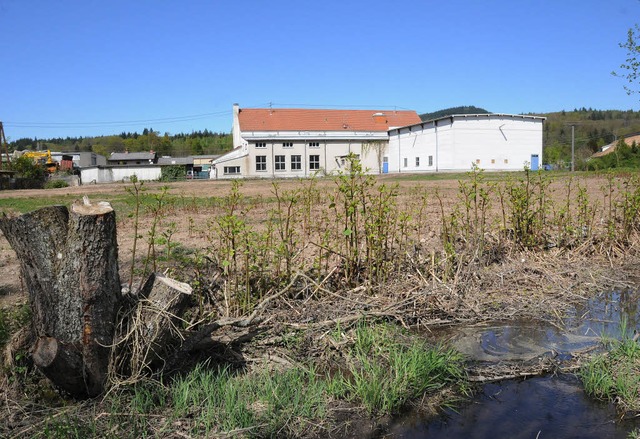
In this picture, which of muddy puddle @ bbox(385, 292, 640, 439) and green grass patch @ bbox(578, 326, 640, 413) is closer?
muddy puddle @ bbox(385, 292, 640, 439)

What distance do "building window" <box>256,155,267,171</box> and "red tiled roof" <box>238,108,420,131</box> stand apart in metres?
2.85

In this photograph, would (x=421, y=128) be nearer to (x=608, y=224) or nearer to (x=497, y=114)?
(x=497, y=114)

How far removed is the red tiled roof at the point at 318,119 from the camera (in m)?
55.7

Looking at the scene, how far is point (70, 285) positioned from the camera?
3.68 meters

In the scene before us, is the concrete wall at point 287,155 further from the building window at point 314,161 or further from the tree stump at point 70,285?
the tree stump at point 70,285

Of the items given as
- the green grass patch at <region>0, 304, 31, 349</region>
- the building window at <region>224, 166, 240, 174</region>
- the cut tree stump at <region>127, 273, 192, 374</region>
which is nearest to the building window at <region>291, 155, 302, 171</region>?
the building window at <region>224, 166, 240, 174</region>

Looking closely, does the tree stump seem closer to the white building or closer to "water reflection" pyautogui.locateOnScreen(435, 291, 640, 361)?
"water reflection" pyautogui.locateOnScreen(435, 291, 640, 361)

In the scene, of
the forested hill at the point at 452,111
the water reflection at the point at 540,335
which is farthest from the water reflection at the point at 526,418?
the forested hill at the point at 452,111

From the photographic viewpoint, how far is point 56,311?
12.1 feet

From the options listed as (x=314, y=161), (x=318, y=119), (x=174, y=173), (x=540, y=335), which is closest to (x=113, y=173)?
(x=174, y=173)

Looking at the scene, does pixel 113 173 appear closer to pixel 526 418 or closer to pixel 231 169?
pixel 231 169

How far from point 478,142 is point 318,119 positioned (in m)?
17.5

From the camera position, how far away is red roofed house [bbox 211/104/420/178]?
179ft

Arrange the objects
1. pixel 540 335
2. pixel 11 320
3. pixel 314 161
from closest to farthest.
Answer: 1. pixel 11 320
2. pixel 540 335
3. pixel 314 161
